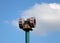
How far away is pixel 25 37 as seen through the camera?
256 feet

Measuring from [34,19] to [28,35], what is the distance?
14.7 ft

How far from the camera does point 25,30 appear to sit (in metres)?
79.1

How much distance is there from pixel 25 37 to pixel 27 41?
153cm

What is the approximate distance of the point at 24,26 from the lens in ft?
259

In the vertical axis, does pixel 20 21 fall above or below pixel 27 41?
above

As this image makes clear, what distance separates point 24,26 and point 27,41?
4322mm

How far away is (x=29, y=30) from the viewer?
79.1 meters

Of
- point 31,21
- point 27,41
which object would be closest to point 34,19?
point 31,21

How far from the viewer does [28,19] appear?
78.1 meters

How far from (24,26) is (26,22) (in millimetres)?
1174

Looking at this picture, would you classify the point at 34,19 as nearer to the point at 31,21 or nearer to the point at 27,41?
the point at 31,21

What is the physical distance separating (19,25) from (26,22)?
2153mm

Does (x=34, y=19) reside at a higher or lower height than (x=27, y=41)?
higher

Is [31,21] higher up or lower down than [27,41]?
higher up
